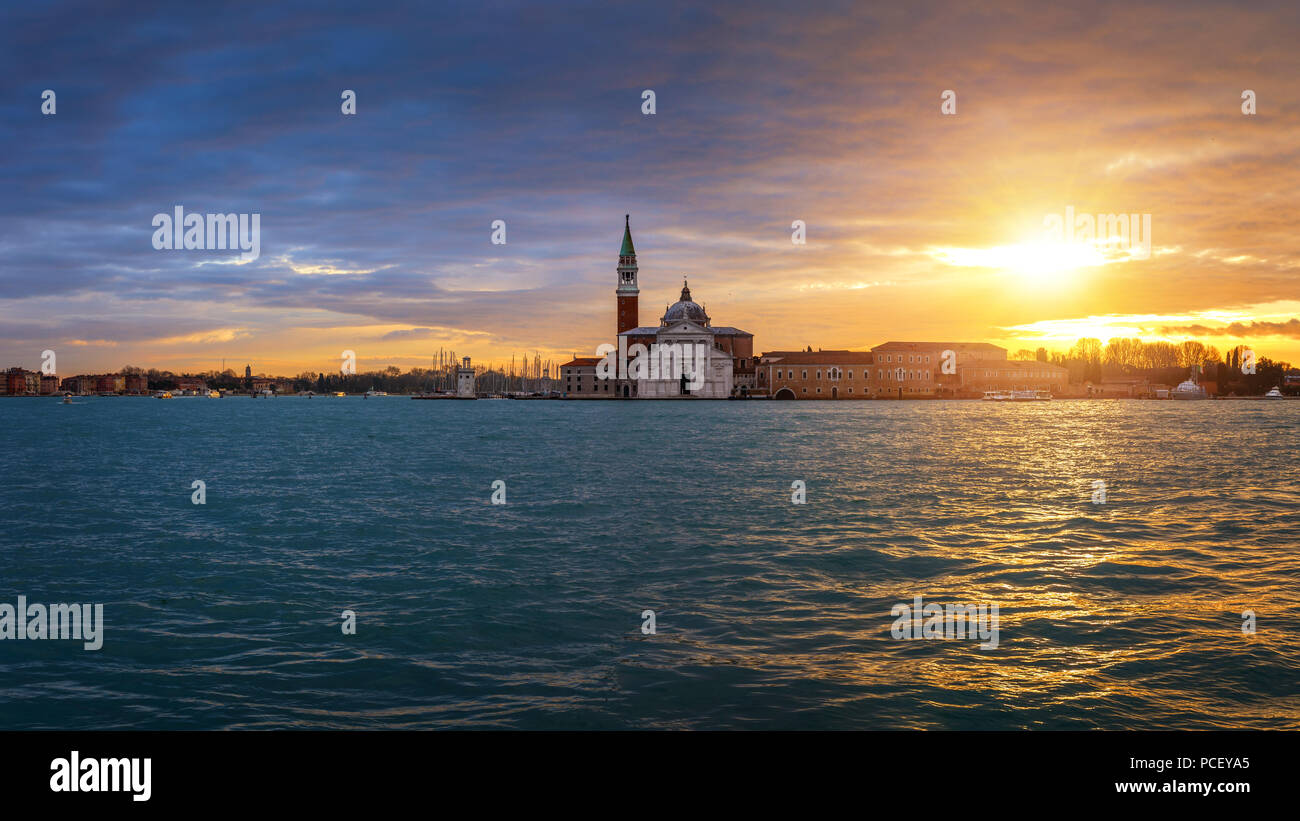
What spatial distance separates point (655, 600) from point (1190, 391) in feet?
570

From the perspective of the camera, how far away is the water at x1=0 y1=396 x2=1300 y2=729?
25.8ft

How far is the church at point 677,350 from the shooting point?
462 feet

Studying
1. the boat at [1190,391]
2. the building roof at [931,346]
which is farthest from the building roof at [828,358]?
the boat at [1190,391]

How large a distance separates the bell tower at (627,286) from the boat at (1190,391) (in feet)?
336

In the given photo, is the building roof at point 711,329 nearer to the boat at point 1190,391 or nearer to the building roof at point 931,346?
the building roof at point 931,346

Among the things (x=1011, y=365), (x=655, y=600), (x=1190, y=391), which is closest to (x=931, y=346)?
(x=1011, y=365)

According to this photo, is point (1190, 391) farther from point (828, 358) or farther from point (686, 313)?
point (686, 313)

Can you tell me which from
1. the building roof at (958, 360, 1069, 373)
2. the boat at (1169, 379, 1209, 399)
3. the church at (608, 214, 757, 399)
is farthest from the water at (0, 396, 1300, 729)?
the boat at (1169, 379, 1209, 399)

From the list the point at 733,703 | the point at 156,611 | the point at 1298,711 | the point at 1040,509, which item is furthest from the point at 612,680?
the point at 1040,509
